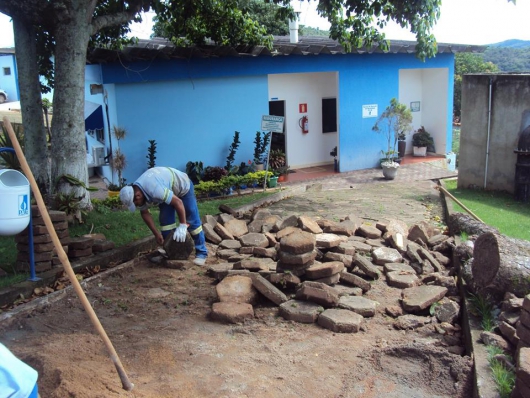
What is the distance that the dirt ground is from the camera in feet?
14.2

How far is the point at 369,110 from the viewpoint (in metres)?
17.4

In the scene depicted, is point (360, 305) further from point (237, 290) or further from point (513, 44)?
point (513, 44)

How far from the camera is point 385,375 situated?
15.6 ft

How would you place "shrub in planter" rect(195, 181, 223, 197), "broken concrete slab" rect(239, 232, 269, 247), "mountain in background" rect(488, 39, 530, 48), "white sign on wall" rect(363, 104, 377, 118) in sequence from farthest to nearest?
"mountain in background" rect(488, 39, 530, 48), "white sign on wall" rect(363, 104, 377, 118), "shrub in planter" rect(195, 181, 223, 197), "broken concrete slab" rect(239, 232, 269, 247)

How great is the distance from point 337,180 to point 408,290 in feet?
31.4

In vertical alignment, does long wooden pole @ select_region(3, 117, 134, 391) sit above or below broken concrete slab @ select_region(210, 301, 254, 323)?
above

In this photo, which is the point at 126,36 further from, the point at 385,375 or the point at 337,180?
the point at 385,375

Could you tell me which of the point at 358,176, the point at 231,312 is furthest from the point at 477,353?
the point at 358,176

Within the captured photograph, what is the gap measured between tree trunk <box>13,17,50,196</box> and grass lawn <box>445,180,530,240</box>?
7.99m

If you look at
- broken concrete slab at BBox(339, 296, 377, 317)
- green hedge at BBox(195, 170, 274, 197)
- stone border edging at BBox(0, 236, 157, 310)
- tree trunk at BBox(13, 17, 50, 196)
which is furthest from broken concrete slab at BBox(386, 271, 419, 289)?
green hedge at BBox(195, 170, 274, 197)

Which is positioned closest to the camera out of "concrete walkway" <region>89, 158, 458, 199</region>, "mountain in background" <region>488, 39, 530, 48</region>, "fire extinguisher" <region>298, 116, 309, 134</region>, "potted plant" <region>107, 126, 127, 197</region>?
"potted plant" <region>107, 126, 127, 197</region>

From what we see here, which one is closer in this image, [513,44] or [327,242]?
[327,242]

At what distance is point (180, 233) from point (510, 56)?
42403mm

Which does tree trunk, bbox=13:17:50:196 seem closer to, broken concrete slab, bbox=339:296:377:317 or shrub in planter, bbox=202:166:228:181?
shrub in planter, bbox=202:166:228:181
